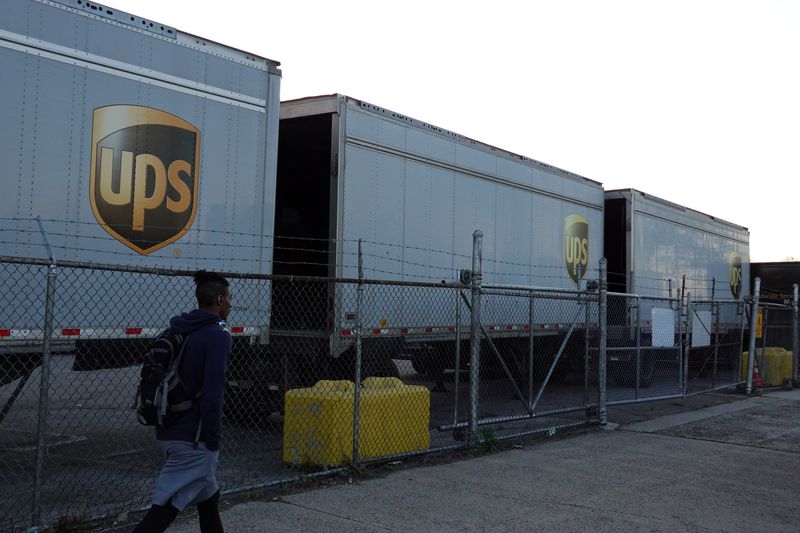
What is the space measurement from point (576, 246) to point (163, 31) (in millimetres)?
9307

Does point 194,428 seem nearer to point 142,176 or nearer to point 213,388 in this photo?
point 213,388

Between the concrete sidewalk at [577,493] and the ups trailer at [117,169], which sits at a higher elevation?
the ups trailer at [117,169]

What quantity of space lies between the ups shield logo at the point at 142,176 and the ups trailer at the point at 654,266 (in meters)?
8.74

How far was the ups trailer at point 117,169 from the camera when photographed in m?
6.64

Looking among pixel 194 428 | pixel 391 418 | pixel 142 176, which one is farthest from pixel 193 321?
pixel 391 418

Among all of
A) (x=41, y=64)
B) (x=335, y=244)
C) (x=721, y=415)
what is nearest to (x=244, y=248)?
(x=335, y=244)

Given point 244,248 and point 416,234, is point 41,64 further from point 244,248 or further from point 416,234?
point 416,234

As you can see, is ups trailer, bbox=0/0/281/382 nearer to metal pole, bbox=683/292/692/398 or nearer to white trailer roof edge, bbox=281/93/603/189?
white trailer roof edge, bbox=281/93/603/189

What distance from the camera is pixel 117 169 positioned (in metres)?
7.20

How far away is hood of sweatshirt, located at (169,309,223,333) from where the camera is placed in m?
4.13

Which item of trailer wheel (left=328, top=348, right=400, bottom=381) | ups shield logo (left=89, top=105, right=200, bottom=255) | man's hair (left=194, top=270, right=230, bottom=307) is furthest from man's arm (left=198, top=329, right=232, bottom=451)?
trailer wheel (left=328, top=348, right=400, bottom=381)

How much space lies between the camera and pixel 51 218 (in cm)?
679

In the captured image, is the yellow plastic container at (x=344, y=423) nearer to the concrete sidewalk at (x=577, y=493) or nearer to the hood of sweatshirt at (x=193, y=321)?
the concrete sidewalk at (x=577, y=493)

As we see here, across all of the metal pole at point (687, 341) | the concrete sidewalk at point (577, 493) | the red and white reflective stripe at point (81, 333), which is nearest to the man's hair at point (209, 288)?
the concrete sidewalk at point (577, 493)
